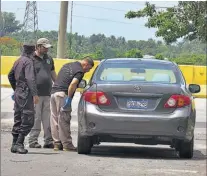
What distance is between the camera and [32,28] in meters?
9.95

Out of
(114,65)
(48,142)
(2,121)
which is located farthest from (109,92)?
(2,121)

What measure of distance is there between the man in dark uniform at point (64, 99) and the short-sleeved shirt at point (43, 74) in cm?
13

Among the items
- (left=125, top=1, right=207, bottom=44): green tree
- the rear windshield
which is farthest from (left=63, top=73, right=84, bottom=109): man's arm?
(left=125, top=1, right=207, bottom=44): green tree

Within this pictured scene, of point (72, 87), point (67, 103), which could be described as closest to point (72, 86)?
point (72, 87)

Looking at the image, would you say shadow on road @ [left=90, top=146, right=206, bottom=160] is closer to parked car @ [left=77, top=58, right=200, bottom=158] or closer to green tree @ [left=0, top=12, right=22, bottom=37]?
parked car @ [left=77, top=58, right=200, bottom=158]

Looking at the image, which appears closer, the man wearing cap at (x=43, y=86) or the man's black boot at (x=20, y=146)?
the man's black boot at (x=20, y=146)

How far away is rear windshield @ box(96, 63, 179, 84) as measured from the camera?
11.2 m

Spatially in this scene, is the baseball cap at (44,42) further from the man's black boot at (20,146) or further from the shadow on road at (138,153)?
the shadow on road at (138,153)

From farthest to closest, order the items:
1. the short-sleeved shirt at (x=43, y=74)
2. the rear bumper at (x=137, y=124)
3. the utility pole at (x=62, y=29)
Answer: the utility pole at (x=62, y=29) → the short-sleeved shirt at (x=43, y=74) → the rear bumper at (x=137, y=124)

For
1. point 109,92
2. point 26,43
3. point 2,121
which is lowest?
point 2,121

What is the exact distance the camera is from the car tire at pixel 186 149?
1102 centimetres

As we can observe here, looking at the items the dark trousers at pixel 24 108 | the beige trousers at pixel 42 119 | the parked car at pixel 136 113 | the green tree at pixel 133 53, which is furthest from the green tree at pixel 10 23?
the green tree at pixel 133 53

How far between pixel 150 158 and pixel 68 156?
4.25ft

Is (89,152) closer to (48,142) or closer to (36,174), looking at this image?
(48,142)
